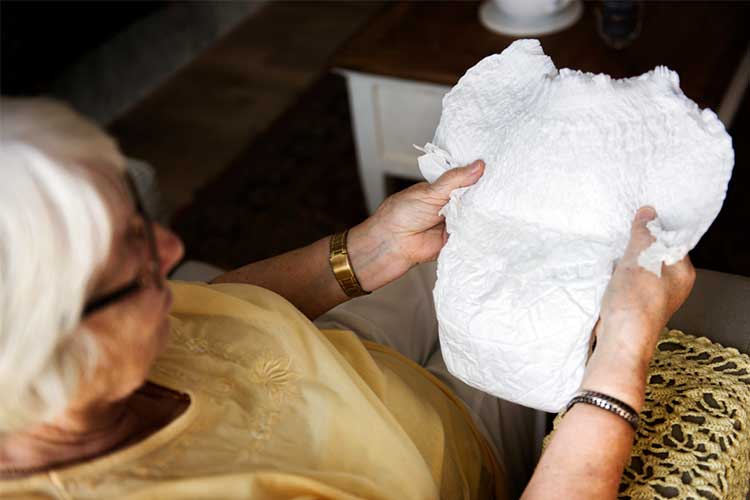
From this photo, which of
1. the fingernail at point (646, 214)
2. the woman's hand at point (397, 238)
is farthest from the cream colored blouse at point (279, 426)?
the fingernail at point (646, 214)

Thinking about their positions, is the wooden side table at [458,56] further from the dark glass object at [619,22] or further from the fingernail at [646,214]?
the fingernail at [646,214]

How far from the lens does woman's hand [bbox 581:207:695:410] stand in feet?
2.39

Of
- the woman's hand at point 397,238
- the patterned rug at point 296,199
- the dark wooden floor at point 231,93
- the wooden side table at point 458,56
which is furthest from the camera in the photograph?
the dark wooden floor at point 231,93

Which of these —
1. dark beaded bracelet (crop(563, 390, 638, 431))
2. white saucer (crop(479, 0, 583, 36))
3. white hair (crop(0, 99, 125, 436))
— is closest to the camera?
white hair (crop(0, 99, 125, 436))

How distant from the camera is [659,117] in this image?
794mm

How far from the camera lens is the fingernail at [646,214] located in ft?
2.52

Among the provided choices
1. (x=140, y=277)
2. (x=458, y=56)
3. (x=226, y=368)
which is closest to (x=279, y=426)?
(x=226, y=368)

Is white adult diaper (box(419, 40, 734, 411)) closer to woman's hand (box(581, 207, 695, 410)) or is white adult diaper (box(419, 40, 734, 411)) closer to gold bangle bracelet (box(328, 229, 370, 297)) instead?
woman's hand (box(581, 207, 695, 410))

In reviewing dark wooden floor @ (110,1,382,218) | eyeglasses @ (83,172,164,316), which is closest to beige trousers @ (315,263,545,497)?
eyeglasses @ (83,172,164,316)

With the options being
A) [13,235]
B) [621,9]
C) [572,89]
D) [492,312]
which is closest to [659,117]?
[572,89]

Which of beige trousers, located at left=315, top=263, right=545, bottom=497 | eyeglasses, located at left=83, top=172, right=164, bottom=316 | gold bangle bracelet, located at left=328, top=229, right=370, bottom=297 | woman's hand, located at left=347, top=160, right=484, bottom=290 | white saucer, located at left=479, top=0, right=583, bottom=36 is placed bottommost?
beige trousers, located at left=315, top=263, right=545, bottom=497

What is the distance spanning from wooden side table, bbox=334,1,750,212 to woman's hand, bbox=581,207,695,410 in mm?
857

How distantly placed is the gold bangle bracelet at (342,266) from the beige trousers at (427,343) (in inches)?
3.0

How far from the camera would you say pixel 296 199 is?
2.13 meters
